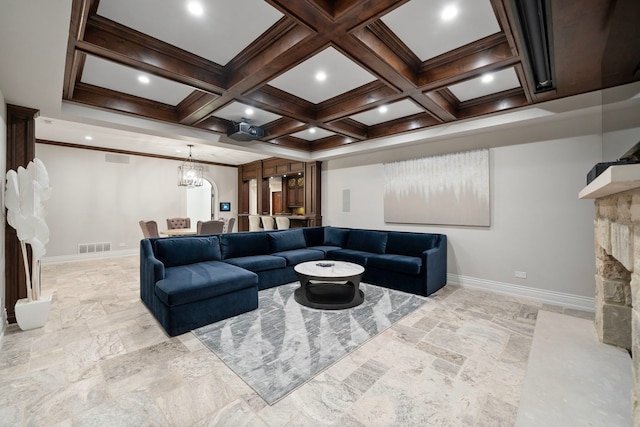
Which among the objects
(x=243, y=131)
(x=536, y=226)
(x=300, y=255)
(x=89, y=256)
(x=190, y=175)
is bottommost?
(x=89, y=256)

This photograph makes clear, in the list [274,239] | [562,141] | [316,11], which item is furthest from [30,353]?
[562,141]

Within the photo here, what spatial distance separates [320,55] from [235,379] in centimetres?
288

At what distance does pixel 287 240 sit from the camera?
5109mm

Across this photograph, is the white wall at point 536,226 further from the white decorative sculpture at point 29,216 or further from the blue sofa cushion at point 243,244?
the white decorative sculpture at point 29,216

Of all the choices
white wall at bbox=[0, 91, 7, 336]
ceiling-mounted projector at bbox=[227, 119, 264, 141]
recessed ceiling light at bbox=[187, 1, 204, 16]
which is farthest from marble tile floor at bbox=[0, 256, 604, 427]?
ceiling-mounted projector at bbox=[227, 119, 264, 141]

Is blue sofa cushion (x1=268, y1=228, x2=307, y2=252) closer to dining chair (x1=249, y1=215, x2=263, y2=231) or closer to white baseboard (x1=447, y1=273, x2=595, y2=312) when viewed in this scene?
white baseboard (x1=447, y1=273, x2=595, y2=312)

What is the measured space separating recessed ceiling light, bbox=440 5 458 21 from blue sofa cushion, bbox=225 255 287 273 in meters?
3.55

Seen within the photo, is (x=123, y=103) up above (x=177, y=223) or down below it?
above

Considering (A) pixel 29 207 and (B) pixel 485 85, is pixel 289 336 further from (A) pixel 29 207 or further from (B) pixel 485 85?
(B) pixel 485 85

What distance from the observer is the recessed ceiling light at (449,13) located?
1999 mm

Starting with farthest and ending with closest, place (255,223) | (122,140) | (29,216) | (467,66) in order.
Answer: (255,223), (122,140), (29,216), (467,66)

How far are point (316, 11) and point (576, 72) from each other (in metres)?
2.50

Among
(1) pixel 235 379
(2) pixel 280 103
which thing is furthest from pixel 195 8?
(1) pixel 235 379

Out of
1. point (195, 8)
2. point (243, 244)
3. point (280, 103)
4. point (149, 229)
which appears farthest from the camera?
point (149, 229)
